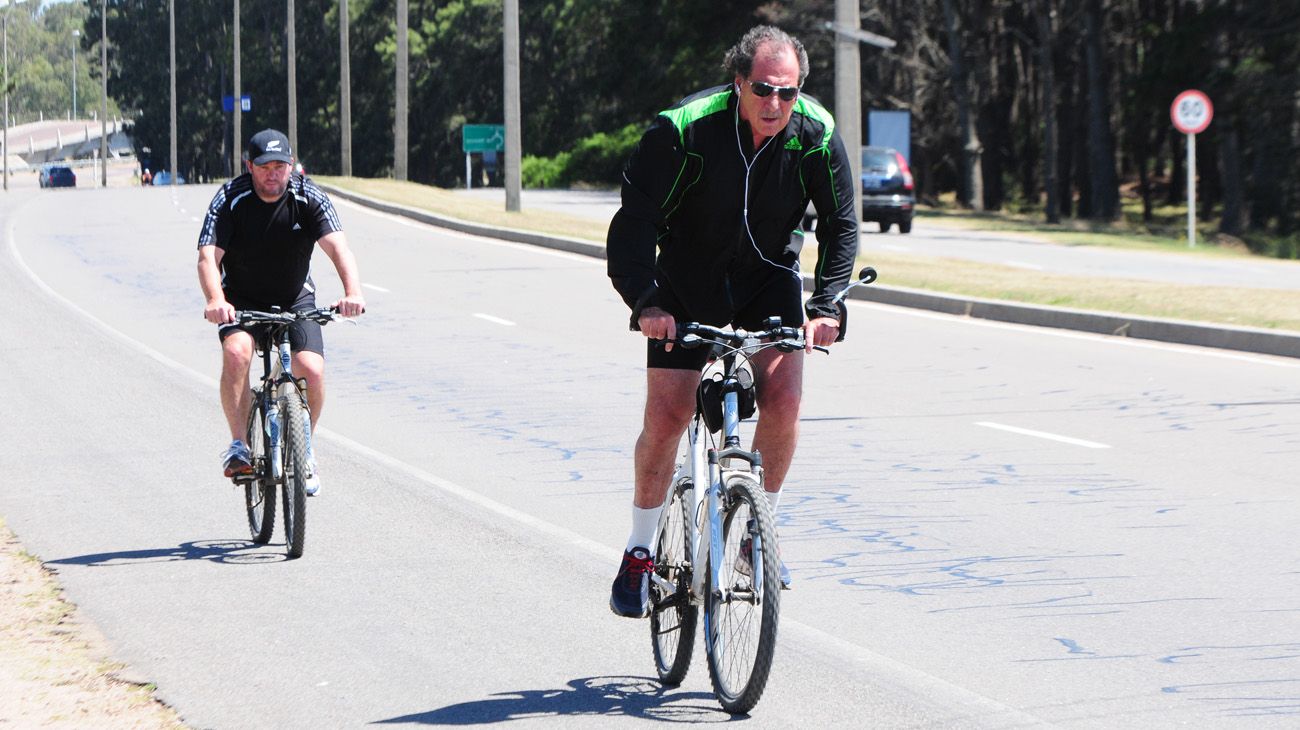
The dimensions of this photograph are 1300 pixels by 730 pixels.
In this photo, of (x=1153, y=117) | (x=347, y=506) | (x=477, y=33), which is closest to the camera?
(x=347, y=506)

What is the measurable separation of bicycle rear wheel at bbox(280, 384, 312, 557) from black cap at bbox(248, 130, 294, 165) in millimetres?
959

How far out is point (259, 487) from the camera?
323 inches

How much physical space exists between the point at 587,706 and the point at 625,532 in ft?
8.85

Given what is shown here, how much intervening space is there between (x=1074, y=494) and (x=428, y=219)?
28324 millimetres

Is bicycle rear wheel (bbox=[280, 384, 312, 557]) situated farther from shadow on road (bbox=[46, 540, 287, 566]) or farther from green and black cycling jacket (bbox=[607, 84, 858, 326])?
green and black cycling jacket (bbox=[607, 84, 858, 326])

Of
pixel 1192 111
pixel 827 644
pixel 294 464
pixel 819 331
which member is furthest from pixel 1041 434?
pixel 1192 111

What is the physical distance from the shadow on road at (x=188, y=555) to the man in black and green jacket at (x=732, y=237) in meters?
2.61

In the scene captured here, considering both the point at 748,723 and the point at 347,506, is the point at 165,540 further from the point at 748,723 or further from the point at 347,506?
the point at 748,723

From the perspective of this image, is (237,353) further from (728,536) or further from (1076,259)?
(1076,259)

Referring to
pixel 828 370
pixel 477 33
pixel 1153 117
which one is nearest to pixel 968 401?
pixel 828 370

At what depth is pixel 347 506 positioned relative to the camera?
902cm

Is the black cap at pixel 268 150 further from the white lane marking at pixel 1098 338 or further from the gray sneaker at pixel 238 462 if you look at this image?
the white lane marking at pixel 1098 338

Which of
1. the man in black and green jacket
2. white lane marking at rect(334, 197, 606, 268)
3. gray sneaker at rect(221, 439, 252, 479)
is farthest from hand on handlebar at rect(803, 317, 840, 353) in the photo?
white lane marking at rect(334, 197, 606, 268)

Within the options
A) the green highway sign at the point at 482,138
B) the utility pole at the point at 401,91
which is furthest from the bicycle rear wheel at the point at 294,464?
the green highway sign at the point at 482,138
